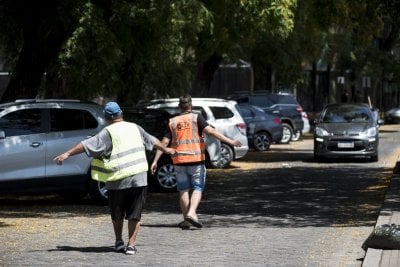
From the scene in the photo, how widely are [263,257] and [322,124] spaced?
1612 cm

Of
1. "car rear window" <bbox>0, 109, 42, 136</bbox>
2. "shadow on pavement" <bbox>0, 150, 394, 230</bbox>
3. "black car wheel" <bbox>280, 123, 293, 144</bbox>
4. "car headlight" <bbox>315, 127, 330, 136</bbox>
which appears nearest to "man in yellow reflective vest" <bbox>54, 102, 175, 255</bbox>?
"shadow on pavement" <bbox>0, 150, 394, 230</bbox>

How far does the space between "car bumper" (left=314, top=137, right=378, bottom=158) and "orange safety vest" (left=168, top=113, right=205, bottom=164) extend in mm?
13057

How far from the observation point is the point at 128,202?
1110cm

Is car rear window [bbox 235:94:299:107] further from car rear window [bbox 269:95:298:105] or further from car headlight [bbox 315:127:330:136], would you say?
car headlight [bbox 315:127:330:136]

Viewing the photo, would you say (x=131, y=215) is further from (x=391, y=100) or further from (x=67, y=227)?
(x=391, y=100)

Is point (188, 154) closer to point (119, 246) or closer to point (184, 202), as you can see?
point (184, 202)

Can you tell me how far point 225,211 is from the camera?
1542 cm

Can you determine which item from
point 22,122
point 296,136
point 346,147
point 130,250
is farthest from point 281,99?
point 130,250

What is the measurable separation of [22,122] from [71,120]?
0.83 metres

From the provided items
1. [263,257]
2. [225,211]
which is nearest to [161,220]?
[225,211]

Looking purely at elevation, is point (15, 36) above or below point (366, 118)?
above

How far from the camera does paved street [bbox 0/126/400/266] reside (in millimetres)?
10766

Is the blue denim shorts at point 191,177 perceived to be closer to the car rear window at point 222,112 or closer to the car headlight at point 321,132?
the car rear window at point 222,112

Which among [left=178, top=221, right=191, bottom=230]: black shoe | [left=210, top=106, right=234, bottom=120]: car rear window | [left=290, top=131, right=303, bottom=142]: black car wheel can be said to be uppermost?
[left=210, top=106, right=234, bottom=120]: car rear window
